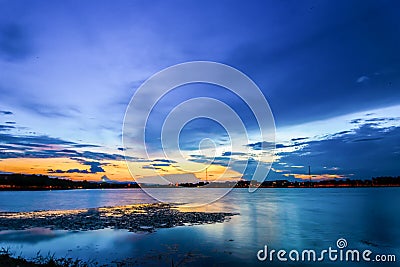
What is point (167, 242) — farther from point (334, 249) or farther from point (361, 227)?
point (361, 227)

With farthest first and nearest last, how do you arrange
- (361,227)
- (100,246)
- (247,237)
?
(361,227), (247,237), (100,246)

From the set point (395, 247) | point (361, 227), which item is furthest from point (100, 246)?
point (361, 227)

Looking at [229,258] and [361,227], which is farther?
[361,227]

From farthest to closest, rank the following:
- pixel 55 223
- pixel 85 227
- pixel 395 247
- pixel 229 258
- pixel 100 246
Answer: pixel 55 223 → pixel 85 227 → pixel 395 247 → pixel 100 246 → pixel 229 258

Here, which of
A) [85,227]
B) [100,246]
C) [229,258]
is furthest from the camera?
[85,227]

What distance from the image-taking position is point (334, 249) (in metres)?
18.4

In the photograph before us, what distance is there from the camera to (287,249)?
18016 mm

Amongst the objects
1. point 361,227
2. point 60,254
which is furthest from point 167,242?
point 361,227

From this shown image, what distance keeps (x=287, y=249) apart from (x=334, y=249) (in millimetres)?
3061

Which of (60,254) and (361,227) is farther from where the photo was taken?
(361,227)

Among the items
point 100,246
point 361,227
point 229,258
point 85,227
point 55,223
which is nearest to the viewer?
point 229,258

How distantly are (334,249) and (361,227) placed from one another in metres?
11.5

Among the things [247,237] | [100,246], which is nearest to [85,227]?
[100,246]

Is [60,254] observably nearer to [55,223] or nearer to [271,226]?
[55,223]
